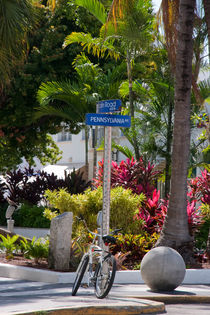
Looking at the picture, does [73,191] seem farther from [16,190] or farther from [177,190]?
[177,190]

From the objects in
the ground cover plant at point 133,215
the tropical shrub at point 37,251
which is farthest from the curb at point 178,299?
the tropical shrub at point 37,251

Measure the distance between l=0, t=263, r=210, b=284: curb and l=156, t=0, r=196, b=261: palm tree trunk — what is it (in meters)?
0.86

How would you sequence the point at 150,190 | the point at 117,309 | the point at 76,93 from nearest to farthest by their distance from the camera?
1. the point at 117,309
2. the point at 150,190
3. the point at 76,93

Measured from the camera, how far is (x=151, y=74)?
22359 mm

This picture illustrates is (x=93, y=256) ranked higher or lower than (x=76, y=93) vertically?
lower

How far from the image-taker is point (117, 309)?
A: 812 centimetres

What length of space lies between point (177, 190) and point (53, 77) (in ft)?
41.3

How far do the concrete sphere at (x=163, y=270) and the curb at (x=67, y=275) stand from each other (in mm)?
1089

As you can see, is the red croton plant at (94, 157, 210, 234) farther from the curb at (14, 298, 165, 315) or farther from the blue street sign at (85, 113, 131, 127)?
the curb at (14, 298, 165, 315)

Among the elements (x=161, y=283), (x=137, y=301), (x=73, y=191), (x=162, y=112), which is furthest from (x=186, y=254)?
(x=73, y=191)

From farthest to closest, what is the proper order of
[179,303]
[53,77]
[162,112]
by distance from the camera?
[53,77] < [162,112] < [179,303]

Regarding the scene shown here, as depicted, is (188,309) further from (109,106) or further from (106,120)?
(109,106)

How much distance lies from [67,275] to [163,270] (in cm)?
180

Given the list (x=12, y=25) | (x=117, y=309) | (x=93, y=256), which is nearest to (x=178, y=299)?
(x=93, y=256)
